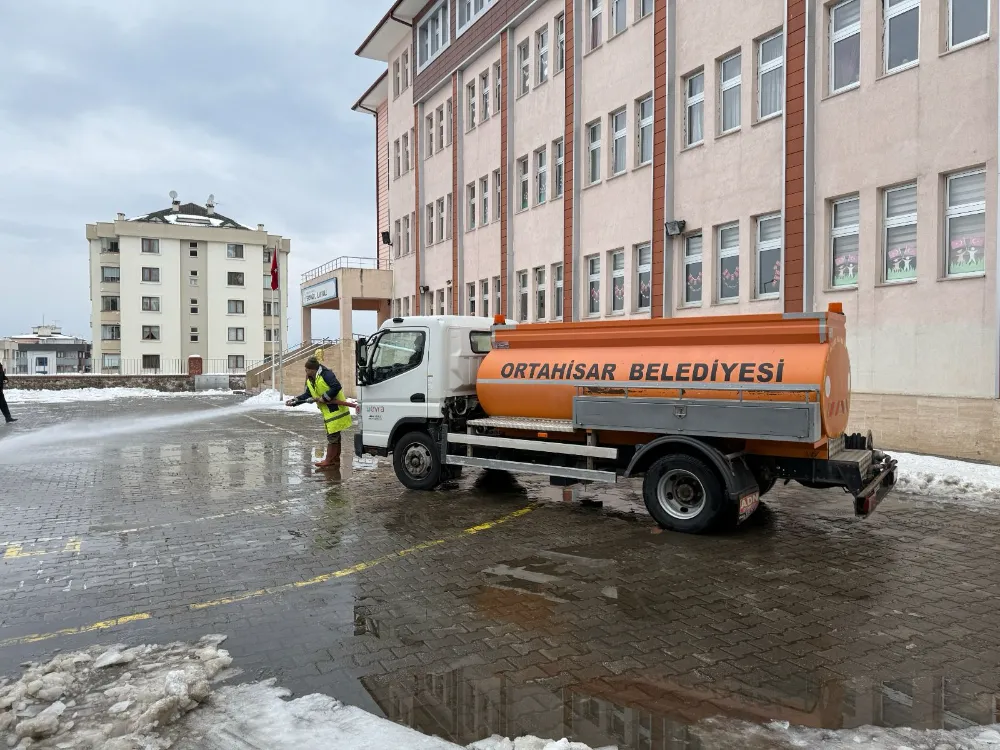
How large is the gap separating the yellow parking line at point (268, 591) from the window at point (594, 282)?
13.7 metres

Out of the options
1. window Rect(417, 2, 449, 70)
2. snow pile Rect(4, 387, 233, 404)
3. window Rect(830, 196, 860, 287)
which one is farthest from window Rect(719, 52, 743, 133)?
snow pile Rect(4, 387, 233, 404)

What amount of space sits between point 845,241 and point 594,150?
9.02m

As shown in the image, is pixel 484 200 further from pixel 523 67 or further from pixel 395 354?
pixel 395 354

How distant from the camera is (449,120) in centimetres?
2945

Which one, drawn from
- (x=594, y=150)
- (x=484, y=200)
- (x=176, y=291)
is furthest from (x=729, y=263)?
(x=176, y=291)

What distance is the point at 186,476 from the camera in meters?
12.0

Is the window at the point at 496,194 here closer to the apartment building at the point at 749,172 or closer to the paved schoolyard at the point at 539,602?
the apartment building at the point at 749,172

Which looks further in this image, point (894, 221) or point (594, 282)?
point (594, 282)

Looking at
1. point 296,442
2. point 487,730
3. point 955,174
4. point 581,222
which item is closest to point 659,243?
point 581,222

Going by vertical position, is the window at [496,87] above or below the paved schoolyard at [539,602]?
above


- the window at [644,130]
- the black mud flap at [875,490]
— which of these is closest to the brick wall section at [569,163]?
the window at [644,130]

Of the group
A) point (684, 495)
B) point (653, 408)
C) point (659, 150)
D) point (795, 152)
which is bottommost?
point (684, 495)

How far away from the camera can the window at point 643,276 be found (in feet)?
62.5

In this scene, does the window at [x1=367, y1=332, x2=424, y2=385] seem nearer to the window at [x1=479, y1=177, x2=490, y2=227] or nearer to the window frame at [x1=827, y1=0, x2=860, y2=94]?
the window frame at [x1=827, y1=0, x2=860, y2=94]
